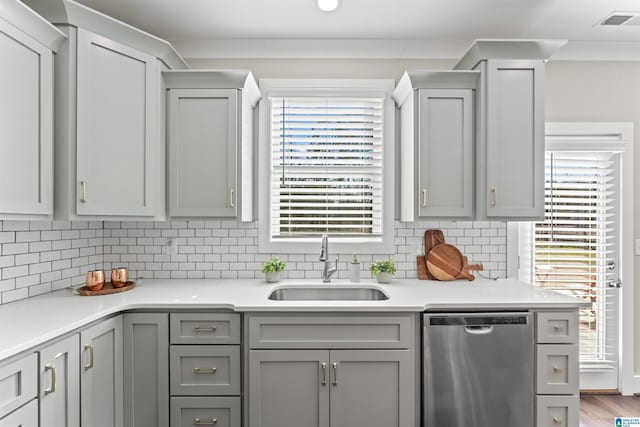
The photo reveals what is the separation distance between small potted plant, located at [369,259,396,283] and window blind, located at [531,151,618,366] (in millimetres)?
1134

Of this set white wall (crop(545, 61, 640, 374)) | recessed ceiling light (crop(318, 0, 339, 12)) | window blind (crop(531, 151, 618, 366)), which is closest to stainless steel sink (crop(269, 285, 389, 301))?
window blind (crop(531, 151, 618, 366))

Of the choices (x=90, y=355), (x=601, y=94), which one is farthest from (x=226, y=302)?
(x=601, y=94)

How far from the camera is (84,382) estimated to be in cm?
174

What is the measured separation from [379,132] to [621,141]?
1.80 metres

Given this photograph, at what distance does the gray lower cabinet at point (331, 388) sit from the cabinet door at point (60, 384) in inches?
31.1

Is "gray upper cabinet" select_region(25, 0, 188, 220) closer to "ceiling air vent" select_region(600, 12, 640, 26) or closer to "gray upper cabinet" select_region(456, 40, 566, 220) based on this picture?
"gray upper cabinet" select_region(456, 40, 566, 220)

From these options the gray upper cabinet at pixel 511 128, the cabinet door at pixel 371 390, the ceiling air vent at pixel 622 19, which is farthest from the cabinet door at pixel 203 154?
the ceiling air vent at pixel 622 19

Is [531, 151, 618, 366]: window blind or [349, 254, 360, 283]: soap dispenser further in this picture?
[531, 151, 618, 366]: window blind

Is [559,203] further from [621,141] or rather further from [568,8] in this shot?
[568,8]

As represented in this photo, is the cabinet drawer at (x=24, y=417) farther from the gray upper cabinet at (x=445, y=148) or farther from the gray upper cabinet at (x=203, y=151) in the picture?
the gray upper cabinet at (x=445, y=148)

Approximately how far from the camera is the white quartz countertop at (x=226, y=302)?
164cm

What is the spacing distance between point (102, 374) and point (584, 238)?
10.7ft

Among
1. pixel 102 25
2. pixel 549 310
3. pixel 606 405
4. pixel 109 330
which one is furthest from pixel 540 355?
pixel 102 25

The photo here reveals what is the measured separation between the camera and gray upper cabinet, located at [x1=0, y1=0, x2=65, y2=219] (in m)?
1.62
